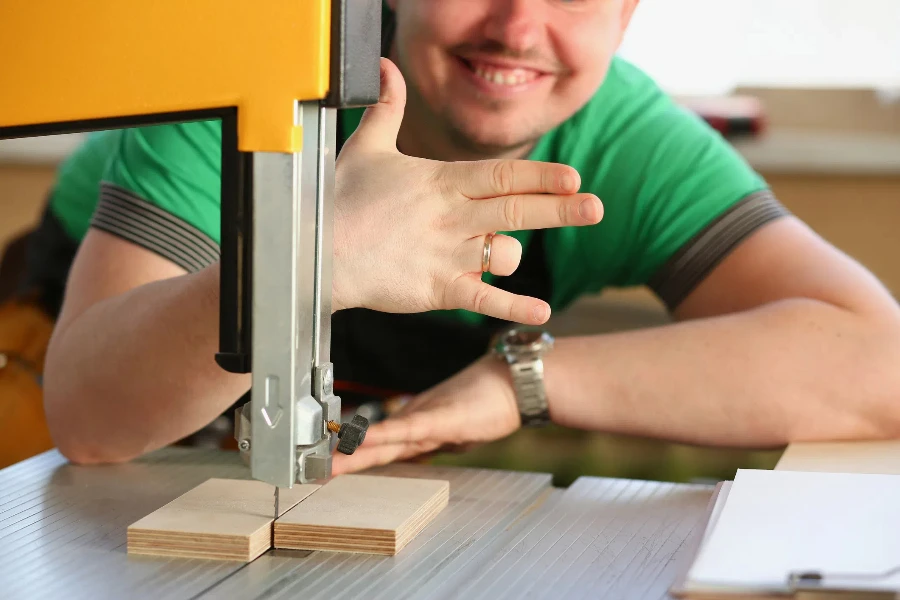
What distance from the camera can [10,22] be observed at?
2.49 ft

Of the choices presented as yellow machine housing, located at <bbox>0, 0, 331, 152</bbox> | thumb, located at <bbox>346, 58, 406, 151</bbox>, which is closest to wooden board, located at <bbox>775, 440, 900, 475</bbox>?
thumb, located at <bbox>346, 58, 406, 151</bbox>

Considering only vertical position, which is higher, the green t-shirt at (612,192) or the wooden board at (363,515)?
the green t-shirt at (612,192)

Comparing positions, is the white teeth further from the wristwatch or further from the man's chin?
the wristwatch

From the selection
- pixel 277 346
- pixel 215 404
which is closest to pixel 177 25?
pixel 277 346

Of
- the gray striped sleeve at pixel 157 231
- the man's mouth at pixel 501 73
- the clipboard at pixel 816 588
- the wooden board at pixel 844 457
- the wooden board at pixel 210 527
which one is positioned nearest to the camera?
the clipboard at pixel 816 588

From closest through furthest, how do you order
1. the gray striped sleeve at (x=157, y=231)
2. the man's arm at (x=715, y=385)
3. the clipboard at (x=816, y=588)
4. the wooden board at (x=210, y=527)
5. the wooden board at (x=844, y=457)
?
1. the clipboard at (x=816, y=588)
2. the wooden board at (x=210, y=527)
3. the wooden board at (x=844, y=457)
4. the man's arm at (x=715, y=385)
5. the gray striped sleeve at (x=157, y=231)

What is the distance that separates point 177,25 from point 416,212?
0.22 meters

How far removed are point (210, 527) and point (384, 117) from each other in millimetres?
335

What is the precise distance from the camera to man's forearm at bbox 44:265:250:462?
1.00 metres

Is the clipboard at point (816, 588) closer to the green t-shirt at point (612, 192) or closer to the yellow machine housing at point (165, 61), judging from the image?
the yellow machine housing at point (165, 61)

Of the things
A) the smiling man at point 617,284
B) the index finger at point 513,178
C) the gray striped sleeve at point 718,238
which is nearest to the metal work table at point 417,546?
the smiling man at point 617,284

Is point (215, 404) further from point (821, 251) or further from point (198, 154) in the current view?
point (821, 251)

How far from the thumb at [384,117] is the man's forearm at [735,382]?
36 cm

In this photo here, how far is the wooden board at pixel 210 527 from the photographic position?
2.55 feet
